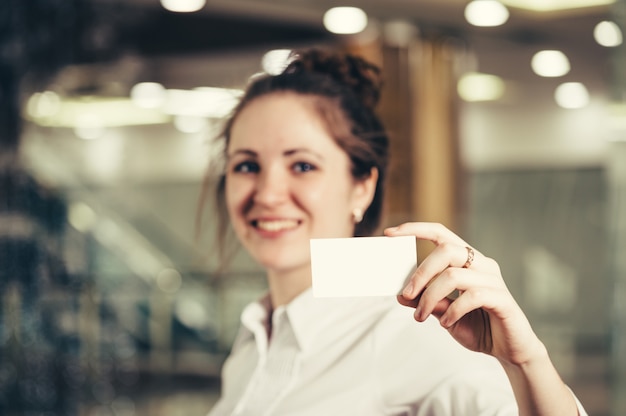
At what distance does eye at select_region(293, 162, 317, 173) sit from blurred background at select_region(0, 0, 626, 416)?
11.5 ft

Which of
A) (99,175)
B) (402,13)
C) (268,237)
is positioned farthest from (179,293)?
(268,237)

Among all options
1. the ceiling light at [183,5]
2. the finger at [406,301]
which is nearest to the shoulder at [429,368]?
the finger at [406,301]

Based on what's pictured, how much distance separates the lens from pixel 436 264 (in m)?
1.09

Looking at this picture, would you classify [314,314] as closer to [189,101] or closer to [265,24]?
[265,24]

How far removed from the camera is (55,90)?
720 centimetres

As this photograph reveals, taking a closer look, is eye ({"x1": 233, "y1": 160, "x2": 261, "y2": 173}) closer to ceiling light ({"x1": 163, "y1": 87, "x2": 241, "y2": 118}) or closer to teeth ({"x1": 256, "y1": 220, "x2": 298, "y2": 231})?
teeth ({"x1": 256, "y1": 220, "x2": 298, "y2": 231})

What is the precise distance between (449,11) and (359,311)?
5.69 metres

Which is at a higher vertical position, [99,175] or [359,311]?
[99,175]

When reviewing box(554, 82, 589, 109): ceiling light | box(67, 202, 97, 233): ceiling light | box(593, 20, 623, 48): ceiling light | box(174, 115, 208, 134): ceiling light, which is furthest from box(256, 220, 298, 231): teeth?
box(554, 82, 589, 109): ceiling light

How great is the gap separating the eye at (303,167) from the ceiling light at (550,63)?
7.24 metres

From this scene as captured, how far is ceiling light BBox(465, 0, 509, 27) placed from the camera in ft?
21.7

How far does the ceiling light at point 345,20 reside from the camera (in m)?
6.72

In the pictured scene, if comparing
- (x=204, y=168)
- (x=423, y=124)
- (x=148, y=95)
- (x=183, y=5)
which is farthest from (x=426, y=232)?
(x=148, y=95)

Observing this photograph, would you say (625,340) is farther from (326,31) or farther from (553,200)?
(553,200)
